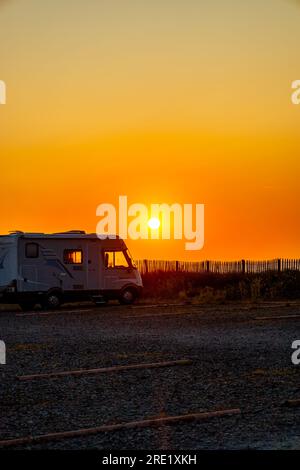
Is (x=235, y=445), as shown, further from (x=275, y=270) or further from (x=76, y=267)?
(x=275, y=270)

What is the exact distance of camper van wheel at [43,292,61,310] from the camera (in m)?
30.5

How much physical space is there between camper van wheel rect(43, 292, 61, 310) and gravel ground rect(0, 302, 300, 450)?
24.1ft

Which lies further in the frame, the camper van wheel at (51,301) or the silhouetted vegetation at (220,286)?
the silhouetted vegetation at (220,286)

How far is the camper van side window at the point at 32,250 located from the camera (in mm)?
30016

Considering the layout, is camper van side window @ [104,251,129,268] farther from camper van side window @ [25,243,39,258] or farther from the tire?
the tire

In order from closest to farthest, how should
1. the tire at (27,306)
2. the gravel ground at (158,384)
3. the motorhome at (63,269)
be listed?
the gravel ground at (158,384) → the motorhome at (63,269) → the tire at (27,306)

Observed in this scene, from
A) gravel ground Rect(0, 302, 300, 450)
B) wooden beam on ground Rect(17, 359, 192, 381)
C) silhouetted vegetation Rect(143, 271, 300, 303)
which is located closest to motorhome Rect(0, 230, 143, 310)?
silhouetted vegetation Rect(143, 271, 300, 303)

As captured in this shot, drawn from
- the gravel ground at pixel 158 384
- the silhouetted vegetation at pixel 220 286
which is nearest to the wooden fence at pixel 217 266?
the silhouetted vegetation at pixel 220 286

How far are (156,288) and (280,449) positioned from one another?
33.2 meters

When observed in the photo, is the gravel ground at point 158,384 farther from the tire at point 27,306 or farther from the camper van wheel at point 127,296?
the camper van wheel at point 127,296

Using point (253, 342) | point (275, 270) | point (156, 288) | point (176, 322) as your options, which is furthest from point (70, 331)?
point (275, 270)

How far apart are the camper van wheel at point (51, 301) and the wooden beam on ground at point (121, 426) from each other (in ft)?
67.0

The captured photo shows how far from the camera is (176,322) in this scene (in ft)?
76.7
